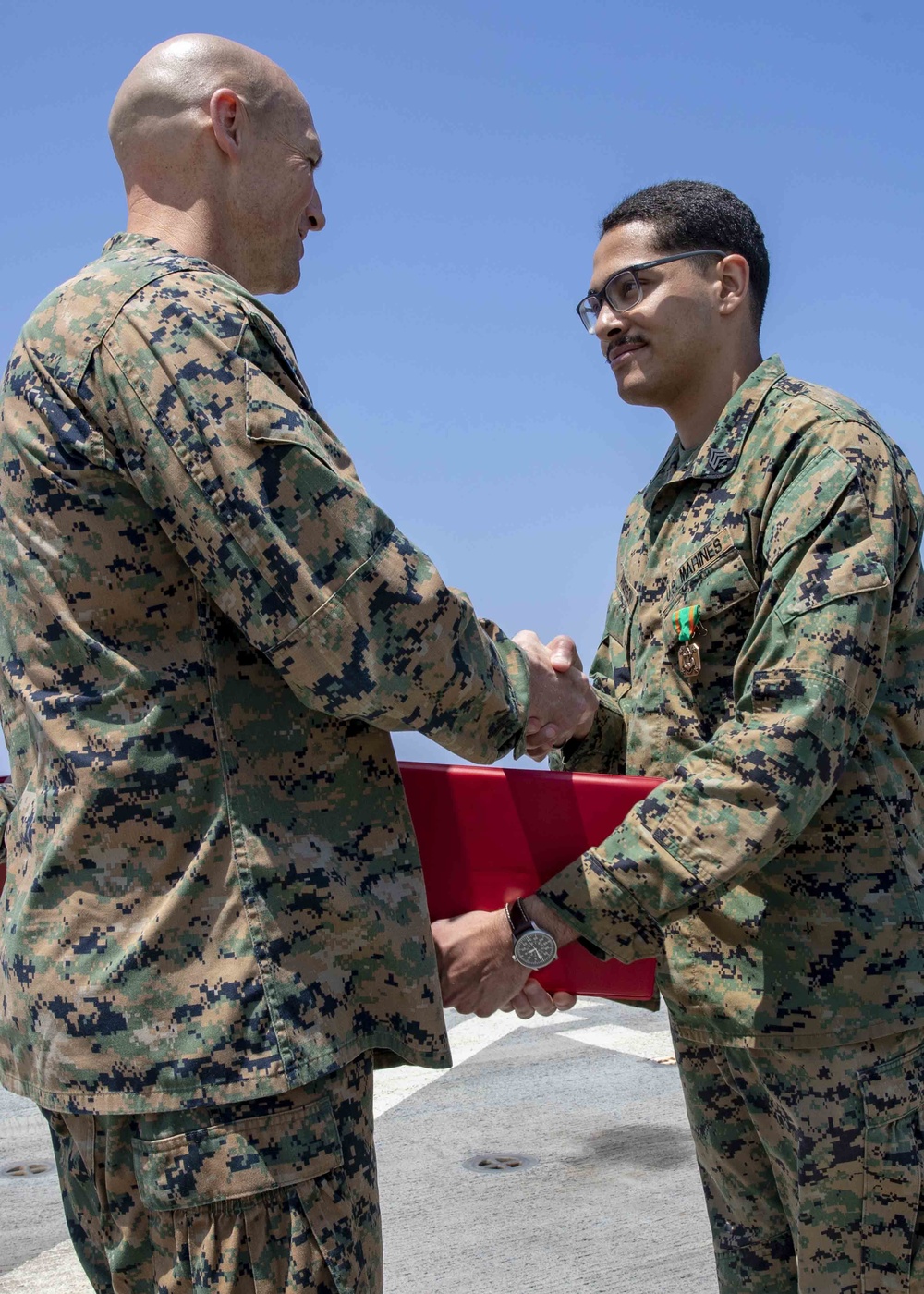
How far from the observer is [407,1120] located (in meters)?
4.96

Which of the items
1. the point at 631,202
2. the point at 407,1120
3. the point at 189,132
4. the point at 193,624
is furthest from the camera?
the point at 407,1120

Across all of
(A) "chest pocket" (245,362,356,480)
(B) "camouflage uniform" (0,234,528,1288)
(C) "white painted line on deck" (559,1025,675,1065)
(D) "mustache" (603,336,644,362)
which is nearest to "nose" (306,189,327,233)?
(B) "camouflage uniform" (0,234,528,1288)

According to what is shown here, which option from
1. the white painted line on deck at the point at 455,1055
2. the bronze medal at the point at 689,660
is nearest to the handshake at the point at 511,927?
the bronze medal at the point at 689,660

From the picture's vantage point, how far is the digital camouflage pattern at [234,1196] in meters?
1.75

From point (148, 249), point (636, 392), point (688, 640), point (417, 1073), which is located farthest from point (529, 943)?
point (417, 1073)

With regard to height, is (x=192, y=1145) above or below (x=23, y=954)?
below

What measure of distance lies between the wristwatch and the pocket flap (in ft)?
2.29

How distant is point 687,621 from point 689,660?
8 centimetres

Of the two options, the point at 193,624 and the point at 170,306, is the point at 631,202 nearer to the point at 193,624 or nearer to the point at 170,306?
the point at 170,306

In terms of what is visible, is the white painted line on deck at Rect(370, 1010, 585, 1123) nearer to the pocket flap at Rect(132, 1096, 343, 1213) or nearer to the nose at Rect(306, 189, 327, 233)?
the pocket flap at Rect(132, 1096, 343, 1213)

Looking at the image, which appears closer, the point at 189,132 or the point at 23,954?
the point at 23,954

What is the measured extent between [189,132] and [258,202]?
0.53 feet

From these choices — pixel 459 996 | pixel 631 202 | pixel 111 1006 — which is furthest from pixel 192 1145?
pixel 631 202

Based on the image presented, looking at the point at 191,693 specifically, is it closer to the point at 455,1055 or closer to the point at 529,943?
the point at 529,943
